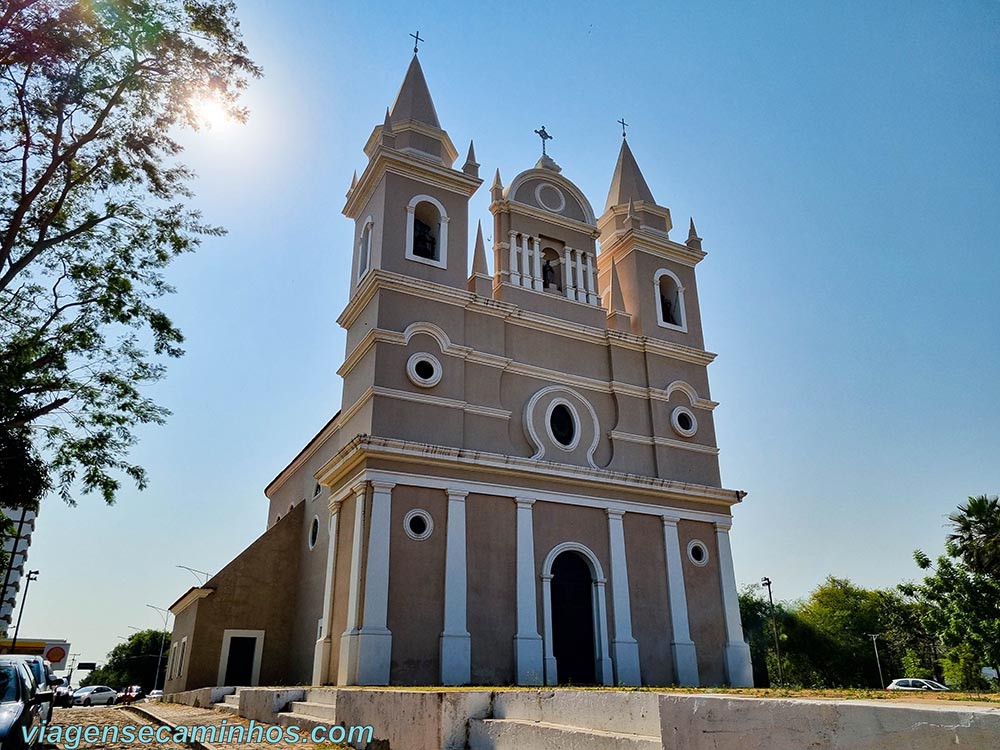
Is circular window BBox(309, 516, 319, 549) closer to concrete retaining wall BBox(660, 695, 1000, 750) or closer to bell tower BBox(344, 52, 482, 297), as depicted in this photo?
bell tower BBox(344, 52, 482, 297)

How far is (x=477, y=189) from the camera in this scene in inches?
782

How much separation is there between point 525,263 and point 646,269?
429cm

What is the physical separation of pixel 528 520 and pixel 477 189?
937 cm

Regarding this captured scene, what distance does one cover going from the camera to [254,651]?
819 inches

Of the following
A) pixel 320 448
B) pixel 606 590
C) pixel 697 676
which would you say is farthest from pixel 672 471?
pixel 320 448

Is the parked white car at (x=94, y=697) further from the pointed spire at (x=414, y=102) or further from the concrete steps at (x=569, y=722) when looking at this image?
the concrete steps at (x=569, y=722)

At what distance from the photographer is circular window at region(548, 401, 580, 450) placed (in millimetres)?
18594

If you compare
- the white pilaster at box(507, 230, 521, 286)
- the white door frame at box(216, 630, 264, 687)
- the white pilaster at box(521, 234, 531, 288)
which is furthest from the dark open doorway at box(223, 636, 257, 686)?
the white pilaster at box(521, 234, 531, 288)

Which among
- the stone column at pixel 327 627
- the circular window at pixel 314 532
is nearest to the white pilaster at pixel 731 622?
the stone column at pixel 327 627

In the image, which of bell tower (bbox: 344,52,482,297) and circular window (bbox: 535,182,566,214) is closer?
bell tower (bbox: 344,52,482,297)

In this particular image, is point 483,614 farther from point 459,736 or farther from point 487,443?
point 459,736

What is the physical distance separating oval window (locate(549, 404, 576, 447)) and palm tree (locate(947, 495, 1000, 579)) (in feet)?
49.2

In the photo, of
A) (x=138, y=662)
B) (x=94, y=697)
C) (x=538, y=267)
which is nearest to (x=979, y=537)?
(x=538, y=267)

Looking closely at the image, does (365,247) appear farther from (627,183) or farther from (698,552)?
(698,552)
